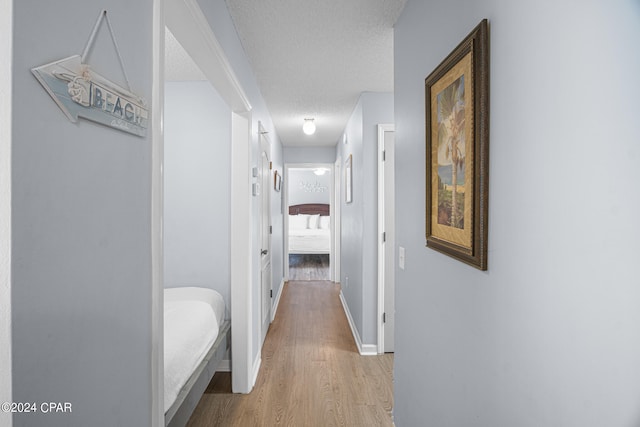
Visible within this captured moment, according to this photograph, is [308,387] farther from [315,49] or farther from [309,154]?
[309,154]

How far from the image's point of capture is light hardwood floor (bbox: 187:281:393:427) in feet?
7.82

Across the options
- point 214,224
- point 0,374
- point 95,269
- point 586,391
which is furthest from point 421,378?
point 214,224

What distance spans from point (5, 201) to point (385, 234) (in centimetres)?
308

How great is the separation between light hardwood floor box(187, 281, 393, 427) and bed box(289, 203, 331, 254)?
4218 mm

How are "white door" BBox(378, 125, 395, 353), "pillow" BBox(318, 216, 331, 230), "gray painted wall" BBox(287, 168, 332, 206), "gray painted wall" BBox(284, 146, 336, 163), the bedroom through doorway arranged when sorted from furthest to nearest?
"gray painted wall" BBox(287, 168, 332, 206), "pillow" BBox(318, 216, 331, 230), the bedroom through doorway, "gray painted wall" BBox(284, 146, 336, 163), "white door" BBox(378, 125, 395, 353)

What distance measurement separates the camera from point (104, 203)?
2.65ft

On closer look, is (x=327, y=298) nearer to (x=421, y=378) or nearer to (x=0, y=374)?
(x=421, y=378)

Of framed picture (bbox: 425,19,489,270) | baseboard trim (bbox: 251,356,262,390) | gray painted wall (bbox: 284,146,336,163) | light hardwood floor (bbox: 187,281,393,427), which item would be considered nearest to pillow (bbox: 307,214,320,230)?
gray painted wall (bbox: 284,146,336,163)

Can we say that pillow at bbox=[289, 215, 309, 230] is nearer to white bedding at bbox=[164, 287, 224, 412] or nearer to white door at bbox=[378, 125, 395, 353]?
white door at bbox=[378, 125, 395, 353]

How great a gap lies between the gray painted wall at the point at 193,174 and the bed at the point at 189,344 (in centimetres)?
37

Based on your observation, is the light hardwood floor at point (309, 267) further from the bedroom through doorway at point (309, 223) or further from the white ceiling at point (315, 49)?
the white ceiling at point (315, 49)

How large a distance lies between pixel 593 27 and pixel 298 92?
3.01 m

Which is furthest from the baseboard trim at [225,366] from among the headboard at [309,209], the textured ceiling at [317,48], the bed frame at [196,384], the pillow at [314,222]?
the headboard at [309,209]

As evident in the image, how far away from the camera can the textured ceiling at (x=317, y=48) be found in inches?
79.4
